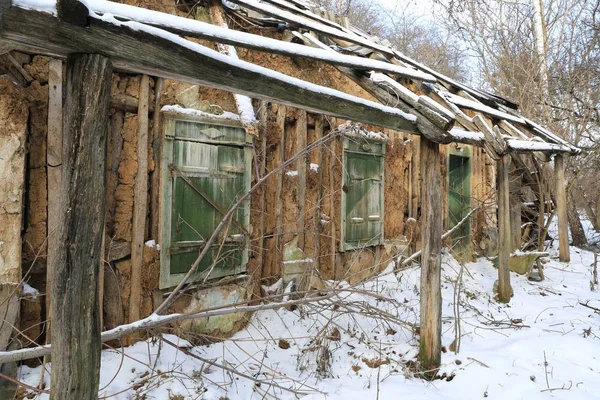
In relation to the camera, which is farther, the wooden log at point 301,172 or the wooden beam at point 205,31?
the wooden log at point 301,172

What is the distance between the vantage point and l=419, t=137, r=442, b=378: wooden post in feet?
12.0

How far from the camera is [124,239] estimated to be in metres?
3.73

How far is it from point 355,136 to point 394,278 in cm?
235

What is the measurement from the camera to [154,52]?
5.93 feet

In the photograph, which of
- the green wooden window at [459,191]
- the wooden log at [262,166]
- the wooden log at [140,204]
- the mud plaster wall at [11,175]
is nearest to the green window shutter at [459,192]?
the green wooden window at [459,191]

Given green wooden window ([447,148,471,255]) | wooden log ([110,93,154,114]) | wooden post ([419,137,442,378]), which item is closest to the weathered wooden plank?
wooden log ([110,93,154,114])

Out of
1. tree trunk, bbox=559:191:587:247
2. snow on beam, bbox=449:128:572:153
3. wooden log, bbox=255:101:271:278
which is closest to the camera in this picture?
snow on beam, bbox=449:128:572:153

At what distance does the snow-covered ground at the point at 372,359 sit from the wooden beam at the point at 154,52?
1464 mm

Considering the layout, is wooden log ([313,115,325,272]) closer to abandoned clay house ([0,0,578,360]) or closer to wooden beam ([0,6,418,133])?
abandoned clay house ([0,0,578,360])

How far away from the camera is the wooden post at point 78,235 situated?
1.61 metres

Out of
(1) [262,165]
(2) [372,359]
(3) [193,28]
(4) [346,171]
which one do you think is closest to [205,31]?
(3) [193,28]

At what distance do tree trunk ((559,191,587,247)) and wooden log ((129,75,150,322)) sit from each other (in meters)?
10.9

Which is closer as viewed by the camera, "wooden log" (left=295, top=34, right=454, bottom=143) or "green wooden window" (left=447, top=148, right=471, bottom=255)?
"wooden log" (left=295, top=34, right=454, bottom=143)

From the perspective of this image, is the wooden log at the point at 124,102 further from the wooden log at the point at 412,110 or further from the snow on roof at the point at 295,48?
the wooden log at the point at 412,110
